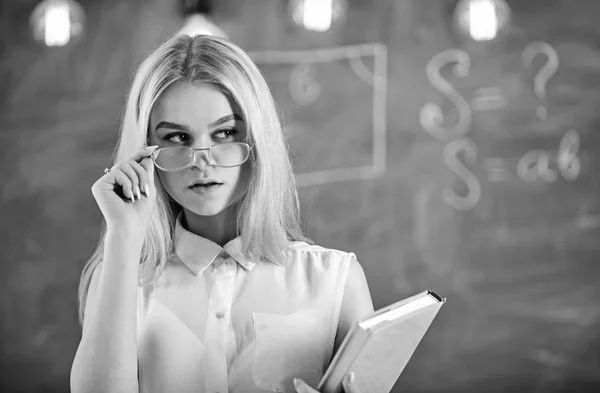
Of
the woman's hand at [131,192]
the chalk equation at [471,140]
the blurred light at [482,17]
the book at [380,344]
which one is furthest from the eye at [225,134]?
the blurred light at [482,17]

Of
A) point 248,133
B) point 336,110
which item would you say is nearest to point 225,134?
point 248,133

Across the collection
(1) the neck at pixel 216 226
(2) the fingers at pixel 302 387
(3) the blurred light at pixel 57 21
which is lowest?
(2) the fingers at pixel 302 387

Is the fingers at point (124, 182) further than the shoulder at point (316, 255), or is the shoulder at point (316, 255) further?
the shoulder at point (316, 255)

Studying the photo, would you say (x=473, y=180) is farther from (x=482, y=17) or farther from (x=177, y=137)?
(x=177, y=137)

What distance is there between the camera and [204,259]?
4.17 feet

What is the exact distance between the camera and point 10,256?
3053 millimetres

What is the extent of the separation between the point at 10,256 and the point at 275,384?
2.19m

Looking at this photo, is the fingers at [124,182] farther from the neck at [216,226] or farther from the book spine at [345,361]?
the book spine at [345,361]

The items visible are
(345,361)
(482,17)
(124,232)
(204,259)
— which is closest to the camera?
(345,361)

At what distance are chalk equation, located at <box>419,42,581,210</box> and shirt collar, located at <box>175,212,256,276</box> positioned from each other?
72.1 inches

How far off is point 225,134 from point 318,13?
1.89 meters

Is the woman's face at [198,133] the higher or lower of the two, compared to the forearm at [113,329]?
higher

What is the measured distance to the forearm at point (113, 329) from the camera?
43.7 inches

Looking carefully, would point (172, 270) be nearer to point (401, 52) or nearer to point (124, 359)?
point (124, 359)
